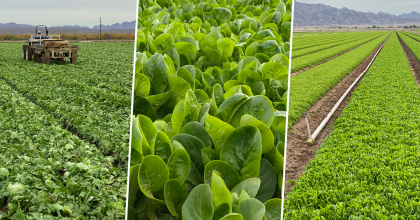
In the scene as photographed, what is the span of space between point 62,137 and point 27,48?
1330 centimetres

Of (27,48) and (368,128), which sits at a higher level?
(27,48)

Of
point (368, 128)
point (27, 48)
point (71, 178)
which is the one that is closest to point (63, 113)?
point (71, 178)

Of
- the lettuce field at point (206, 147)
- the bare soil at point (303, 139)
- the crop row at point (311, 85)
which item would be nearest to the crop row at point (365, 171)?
the bare soil at point (303, 139)

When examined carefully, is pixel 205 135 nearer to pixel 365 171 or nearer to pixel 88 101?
pixel 365 171

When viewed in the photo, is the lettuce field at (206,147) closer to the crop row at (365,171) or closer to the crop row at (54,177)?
the crop row at (54,177)

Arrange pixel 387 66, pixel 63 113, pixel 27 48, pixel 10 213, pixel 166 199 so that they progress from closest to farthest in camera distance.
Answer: pixel 166 199 → pixel 10 213 → pixel 63 113 → pixel 27 48 → pixel 387 66

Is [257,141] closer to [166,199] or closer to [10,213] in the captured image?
[166,199]

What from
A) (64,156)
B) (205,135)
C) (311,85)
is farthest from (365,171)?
(311,85)

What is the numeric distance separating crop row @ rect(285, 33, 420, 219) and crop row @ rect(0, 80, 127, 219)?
2.30m

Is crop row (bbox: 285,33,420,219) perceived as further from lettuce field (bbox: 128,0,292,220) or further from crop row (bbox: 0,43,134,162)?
lettuce field (bbox: 128,0,292,220)

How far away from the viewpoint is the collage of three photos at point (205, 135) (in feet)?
1.52

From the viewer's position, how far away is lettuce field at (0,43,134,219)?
111 inches

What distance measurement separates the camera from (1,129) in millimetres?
4840

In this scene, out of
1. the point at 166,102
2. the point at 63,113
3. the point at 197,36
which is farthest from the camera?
the point at 63,113
